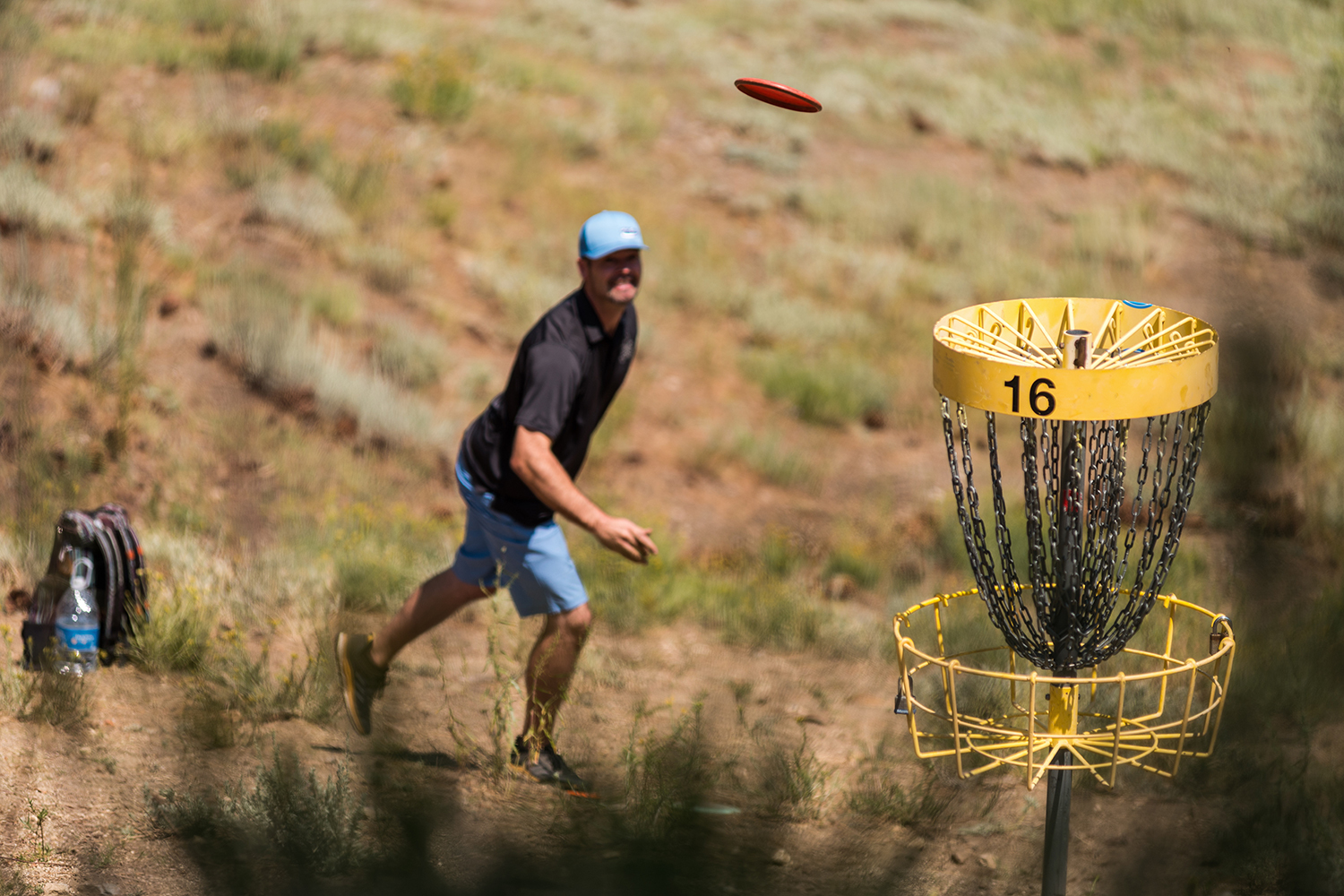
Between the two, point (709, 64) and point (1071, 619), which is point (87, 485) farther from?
point (709, 64)

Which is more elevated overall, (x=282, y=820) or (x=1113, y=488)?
(x=1113, y=488)

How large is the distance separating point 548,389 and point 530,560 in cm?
63

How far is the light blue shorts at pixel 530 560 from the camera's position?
455 centimetres

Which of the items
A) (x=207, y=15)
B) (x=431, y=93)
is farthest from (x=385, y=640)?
(x=207, y=15)

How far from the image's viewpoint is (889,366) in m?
11.0

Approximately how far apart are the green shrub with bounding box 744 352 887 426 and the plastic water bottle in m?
6.03

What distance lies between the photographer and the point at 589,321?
4570 mm

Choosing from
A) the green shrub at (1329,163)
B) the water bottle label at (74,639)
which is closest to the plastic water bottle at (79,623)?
the water bottle label at (74,639)

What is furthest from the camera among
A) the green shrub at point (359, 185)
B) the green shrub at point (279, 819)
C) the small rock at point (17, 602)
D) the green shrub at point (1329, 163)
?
the green shrub at point (1329, 163)

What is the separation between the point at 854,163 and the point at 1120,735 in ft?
42.3

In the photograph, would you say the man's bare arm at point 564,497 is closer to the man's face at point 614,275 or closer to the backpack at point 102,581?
the man's face at point 614,275

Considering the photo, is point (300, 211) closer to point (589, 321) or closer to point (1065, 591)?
point (589, 321)

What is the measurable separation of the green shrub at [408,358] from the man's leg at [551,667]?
5111mm

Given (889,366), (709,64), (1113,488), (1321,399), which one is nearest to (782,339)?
(889,366)
